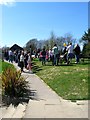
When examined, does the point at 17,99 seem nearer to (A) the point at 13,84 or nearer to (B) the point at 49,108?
(A) the point at 13,84

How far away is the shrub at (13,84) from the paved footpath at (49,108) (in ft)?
1.89

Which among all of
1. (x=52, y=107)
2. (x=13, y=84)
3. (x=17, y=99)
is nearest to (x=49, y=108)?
(x=52, y=107)

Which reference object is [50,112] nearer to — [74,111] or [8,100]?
[74,111]

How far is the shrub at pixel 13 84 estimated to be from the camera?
12406 mm

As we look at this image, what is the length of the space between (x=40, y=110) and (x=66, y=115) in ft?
3.42

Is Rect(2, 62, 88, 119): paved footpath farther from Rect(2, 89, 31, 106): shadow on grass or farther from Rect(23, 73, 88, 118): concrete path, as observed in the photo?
Rect(2, 89, 31, 106): shadow on grass

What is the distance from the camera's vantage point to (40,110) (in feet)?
31.7

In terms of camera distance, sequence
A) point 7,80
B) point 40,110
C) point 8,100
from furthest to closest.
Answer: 1. point 7,80
2. point 8,100
3. point 40,110

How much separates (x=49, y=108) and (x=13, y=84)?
3139 mm

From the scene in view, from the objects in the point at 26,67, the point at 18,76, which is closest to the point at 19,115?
the point at 18,76

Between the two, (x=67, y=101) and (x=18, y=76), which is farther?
(x=18, y=76)

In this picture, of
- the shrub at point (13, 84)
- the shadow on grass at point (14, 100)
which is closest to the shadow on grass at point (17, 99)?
the shadow on grass at point (14, 100)

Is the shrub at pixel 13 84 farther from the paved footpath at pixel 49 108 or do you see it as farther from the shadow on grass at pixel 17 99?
the paved footpath at pixel 49 108

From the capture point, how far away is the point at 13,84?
12688mm
